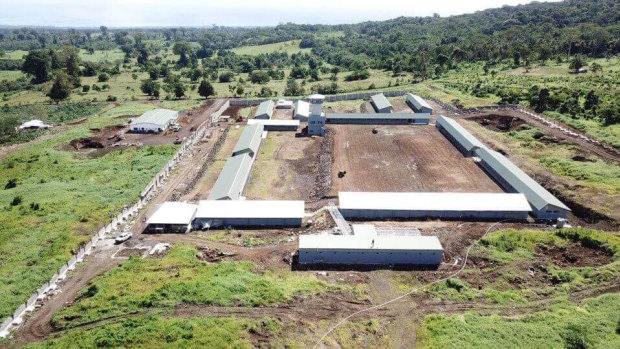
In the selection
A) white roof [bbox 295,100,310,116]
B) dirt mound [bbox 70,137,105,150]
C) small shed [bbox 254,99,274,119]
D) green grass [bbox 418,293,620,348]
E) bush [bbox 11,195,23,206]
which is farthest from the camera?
white roof [bbox 295,100,310,116]

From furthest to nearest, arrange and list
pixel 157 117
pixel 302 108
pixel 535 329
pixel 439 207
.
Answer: pixel 302 108, pixel 157 117, pixel 439 207, pixel 535 329

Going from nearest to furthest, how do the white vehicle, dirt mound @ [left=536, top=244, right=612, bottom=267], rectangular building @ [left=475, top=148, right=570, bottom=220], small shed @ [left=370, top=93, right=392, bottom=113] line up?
dirt mound @ [left=536, top=244, right=612, bottom=267]
the white vehicle
rectangular building @ [left=475, top=148, right=570, bottom=220]
small shed @ [left=370, top=93, right=392, bottom=113]

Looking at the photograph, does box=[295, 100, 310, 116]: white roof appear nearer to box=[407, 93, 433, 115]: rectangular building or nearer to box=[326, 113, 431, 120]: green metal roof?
box=[326, 113, 431, 120]: green metal roof

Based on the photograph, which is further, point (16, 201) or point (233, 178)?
point (233, 178)

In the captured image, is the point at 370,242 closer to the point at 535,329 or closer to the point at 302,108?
the point at 535,329

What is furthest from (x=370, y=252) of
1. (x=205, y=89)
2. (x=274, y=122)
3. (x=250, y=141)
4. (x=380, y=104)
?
(x=205, y=89)

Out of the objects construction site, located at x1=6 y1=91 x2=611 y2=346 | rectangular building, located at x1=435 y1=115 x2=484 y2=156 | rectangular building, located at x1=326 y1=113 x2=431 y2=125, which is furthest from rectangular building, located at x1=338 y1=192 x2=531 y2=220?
rectangular building, located at x1=326 y1=113 x2=431 y2=125

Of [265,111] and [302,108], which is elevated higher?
[302,108]

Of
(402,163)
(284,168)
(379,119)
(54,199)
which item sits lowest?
(54,199)

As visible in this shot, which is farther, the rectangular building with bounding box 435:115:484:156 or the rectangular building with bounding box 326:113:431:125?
the rectangular building with bounding box 326:113:431:125
